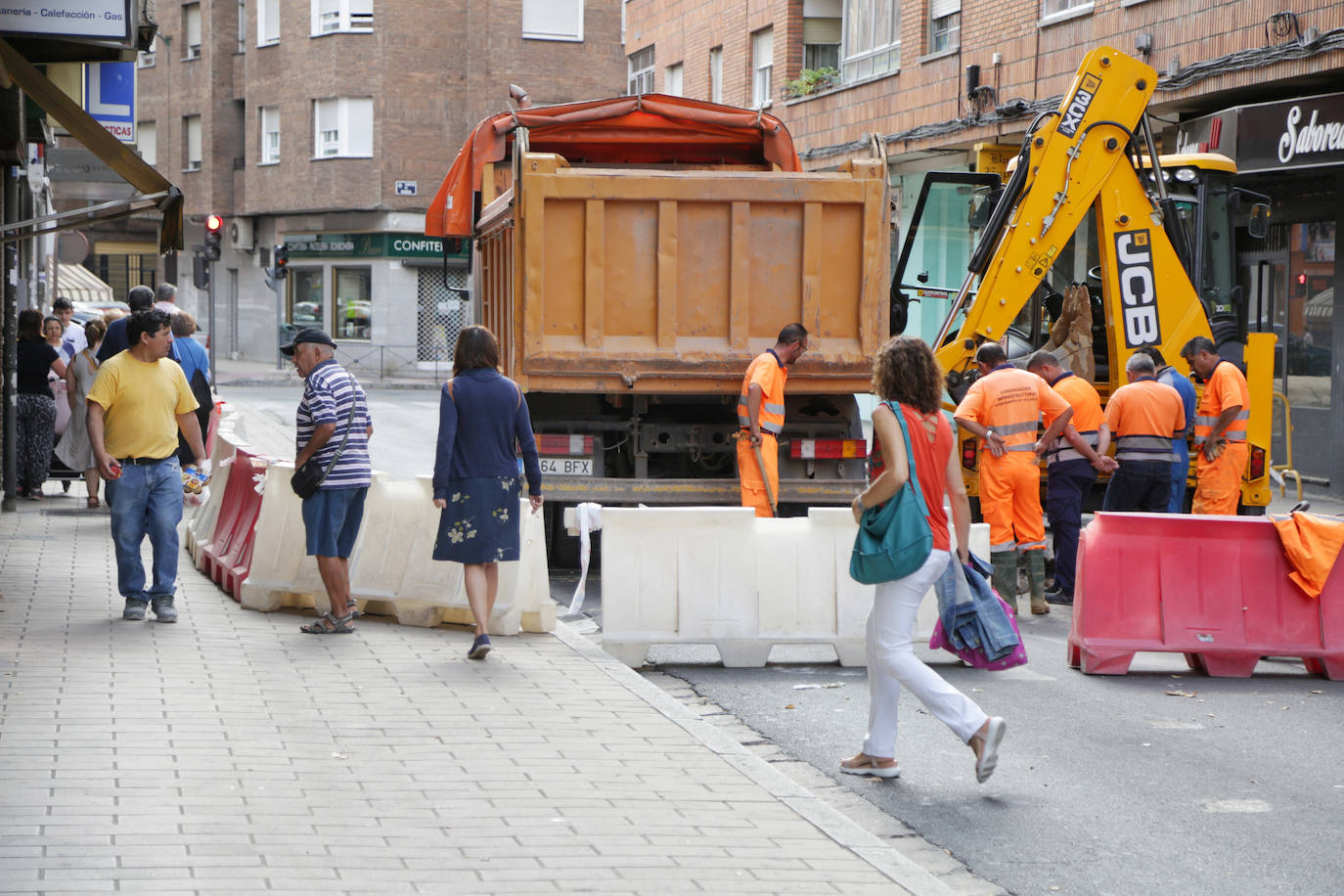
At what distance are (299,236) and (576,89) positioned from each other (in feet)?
28.5

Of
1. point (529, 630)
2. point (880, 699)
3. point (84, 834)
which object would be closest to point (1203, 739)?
point (880, 699)

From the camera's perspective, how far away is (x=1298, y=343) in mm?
19594

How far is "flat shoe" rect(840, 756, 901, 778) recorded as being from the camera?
21.7 feet

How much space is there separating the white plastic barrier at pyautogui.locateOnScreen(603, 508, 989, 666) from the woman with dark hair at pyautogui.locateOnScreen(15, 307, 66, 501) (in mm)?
8284

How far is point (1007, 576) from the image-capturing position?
10.6 metres

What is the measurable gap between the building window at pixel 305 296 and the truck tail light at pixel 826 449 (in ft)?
120

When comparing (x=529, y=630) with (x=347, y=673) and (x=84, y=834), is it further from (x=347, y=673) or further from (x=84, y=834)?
(x=84, y=834)

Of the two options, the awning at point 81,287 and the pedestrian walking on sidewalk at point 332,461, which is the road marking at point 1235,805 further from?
the awning at point 81,287

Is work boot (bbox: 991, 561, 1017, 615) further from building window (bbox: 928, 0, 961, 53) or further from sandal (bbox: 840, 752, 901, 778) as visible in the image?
building window (bbox: 928, 0, 961, 53)

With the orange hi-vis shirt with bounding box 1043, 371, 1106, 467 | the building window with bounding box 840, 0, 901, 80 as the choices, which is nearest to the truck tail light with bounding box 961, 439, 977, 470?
the orange hi-vis shirt with bounding box 1043, 371, 1106, 467

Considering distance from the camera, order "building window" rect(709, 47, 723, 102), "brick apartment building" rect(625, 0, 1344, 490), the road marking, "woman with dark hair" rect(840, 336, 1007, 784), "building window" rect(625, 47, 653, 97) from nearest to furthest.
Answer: the road marking, "woman with dark hair" rect(840, 336, 1007, 784), "brick apartment building" rect(625, 0, 1344, 490), "building window" rect(709, 47, 723, 102), "building window" rect(625, 47, 653, 97)

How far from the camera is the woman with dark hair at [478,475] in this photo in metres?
8.48

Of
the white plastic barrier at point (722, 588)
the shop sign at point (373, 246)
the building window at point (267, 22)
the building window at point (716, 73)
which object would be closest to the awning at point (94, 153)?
the white plastic barrier at point (722, 588)

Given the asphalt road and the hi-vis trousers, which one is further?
the hi-vis trousers
